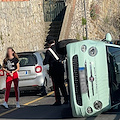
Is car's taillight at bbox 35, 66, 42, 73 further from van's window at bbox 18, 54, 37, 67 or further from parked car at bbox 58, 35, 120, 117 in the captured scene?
parked car at bbox 58, 35, 120, 117

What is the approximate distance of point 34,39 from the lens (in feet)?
103

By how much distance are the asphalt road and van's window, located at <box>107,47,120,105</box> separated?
0.48 meters

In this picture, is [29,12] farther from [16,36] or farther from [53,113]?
[53,113]

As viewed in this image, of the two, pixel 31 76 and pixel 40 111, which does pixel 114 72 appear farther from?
pixel 31 76

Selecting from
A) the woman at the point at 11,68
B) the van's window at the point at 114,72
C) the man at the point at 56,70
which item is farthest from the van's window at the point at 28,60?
the van's window at the point at 114,72

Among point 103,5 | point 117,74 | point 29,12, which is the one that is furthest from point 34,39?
point 117,74

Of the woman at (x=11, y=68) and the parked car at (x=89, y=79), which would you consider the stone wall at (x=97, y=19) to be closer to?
the woman at (x=11, y=68)

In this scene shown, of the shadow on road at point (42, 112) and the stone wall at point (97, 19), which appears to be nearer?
the shadow on road at point (42, 112)

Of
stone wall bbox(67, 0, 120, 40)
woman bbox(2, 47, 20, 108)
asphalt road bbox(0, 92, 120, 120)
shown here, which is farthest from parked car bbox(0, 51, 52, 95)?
stone wall bbox(67, 0, 120, 40)

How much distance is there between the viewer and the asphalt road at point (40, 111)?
11.6 meters

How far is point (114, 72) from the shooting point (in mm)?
11148

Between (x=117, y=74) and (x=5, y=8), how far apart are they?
16.2m

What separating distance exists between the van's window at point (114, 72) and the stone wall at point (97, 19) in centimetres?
2207

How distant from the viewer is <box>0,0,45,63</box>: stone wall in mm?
26406
